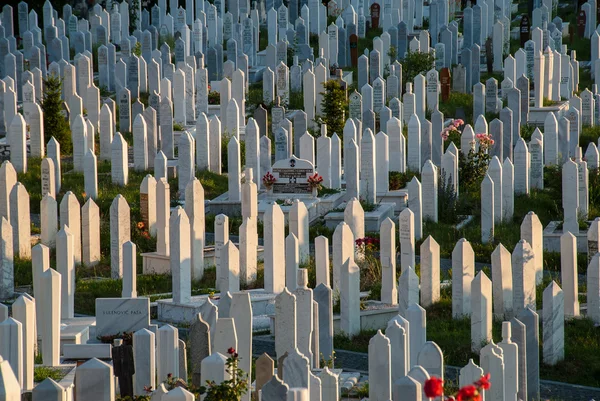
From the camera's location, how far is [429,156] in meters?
20.1

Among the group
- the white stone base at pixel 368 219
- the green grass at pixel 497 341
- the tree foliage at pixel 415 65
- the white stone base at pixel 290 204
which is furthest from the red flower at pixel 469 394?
the tree foliage at pixel 415 65

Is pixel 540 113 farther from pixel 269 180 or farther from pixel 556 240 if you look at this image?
pixel 556 240

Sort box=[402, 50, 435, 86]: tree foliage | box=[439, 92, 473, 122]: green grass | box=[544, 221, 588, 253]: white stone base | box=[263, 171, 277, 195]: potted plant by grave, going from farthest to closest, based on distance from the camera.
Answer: box=[402, 50, 435, 86]: tree foliage → box=[439, 92, 473, 122]: green grass → box=[263, 171, 277, 195]: potted plant by grave → box=[544, 221, 588, 253]: white stone base

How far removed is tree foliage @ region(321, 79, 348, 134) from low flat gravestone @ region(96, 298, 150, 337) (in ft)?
29.1

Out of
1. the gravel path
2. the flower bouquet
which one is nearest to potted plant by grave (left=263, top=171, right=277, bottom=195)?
the flower bouquet

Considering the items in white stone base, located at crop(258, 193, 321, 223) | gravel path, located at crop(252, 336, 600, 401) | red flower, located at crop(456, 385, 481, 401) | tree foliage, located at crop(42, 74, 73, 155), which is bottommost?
gravel path, located at crop(252, 336, 600, 401)

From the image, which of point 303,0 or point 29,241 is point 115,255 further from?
point 303,0

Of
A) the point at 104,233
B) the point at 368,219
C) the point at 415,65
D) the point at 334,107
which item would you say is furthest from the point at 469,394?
the point at 415,65

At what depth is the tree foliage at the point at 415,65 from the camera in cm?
2464

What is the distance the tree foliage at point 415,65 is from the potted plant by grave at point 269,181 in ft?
22.6

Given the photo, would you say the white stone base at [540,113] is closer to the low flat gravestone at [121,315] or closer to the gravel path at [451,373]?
the gravel path at [451,373]

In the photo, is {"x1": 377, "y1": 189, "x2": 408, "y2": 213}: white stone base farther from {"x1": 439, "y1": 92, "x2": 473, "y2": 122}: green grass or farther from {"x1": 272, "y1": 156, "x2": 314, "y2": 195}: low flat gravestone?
{"x1": 439, "y1": 92, "x2": 473, "y2": 122}: green grass

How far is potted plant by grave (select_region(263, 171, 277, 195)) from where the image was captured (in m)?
18.3

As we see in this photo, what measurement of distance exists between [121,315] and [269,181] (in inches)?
230
